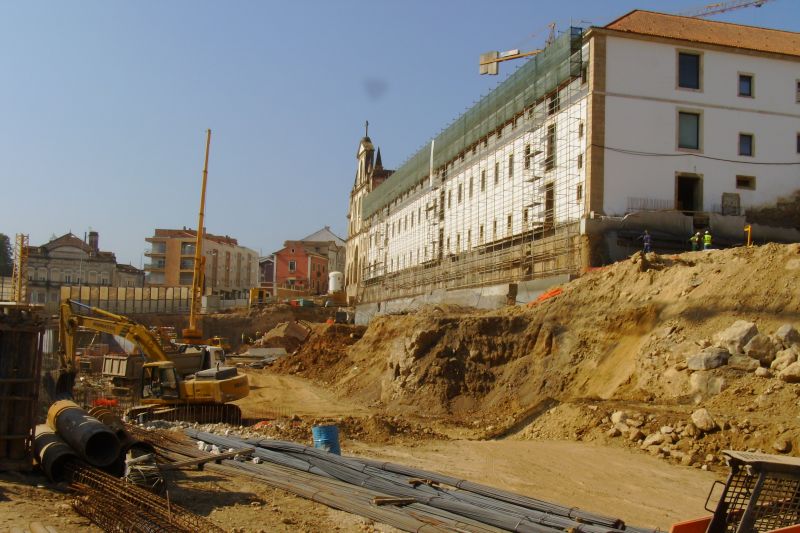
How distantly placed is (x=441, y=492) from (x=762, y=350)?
9.76m

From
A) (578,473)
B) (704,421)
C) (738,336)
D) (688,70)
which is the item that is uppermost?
(688,70)

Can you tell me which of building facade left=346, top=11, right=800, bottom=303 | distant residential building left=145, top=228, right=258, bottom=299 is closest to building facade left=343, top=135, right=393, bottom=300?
distant residential building left=145, top=228, right=258, bottom=299

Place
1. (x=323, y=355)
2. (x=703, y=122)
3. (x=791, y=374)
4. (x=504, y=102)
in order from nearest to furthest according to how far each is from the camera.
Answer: (x=791, y=374)
(x=703, y=122)
(x=323, y=355)
(x=504, y=102)

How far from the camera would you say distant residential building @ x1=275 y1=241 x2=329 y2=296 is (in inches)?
4377

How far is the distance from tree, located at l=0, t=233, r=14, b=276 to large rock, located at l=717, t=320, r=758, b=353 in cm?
11096

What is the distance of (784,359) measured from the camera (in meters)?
16.2

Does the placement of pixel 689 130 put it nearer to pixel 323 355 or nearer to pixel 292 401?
pixel 323 355

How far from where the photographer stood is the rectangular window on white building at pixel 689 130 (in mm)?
34906

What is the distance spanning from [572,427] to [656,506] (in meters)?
5.52

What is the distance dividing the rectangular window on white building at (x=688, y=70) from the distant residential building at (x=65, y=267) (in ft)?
240

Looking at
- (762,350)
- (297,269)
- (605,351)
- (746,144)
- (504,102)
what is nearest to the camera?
(762,350)

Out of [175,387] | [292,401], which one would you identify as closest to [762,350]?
[175,387]

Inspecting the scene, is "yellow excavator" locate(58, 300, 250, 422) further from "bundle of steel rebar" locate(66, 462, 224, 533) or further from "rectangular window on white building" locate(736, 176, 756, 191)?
"rectangular window on white building" locate(736, 176, 756, 191)

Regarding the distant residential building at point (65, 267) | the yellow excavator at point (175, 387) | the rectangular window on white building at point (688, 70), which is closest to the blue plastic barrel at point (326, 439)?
the yellow excavator at point (175, 387)
